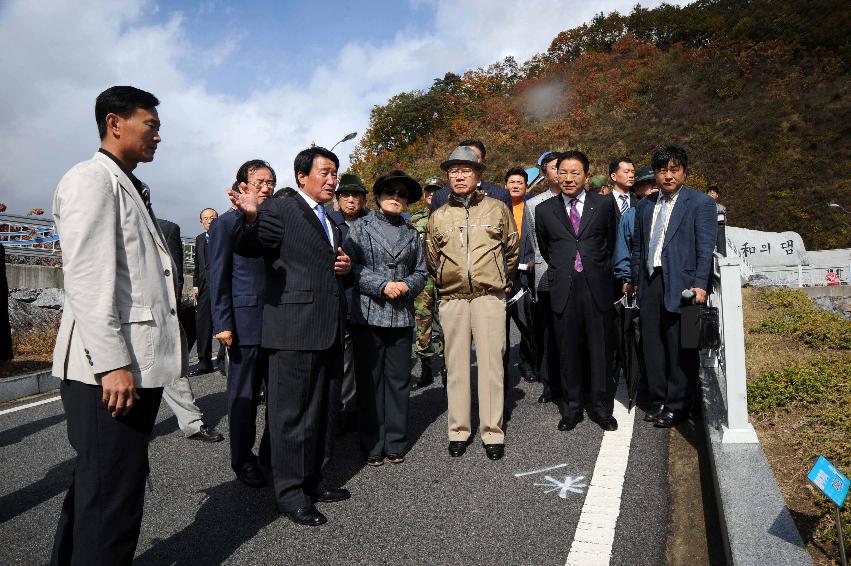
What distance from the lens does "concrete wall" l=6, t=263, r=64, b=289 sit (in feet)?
40.5

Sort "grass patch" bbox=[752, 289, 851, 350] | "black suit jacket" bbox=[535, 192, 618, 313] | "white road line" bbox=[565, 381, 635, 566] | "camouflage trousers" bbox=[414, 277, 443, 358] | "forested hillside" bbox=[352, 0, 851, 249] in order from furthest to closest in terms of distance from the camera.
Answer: "forested hillside" bbox=[352, 0, 851, 249] → "grass patch" bbox=[752, 289, 851, 350] → "camouflage trousers" bbox=[414, 277, 443, 358] → "black suit jacket" bbox=[535, 192, 618, 313] → "white road line" bbox=[565, 381, 635, 566]

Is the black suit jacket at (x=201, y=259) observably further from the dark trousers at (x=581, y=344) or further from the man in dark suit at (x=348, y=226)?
the dark trousers at (x=581, y=344)

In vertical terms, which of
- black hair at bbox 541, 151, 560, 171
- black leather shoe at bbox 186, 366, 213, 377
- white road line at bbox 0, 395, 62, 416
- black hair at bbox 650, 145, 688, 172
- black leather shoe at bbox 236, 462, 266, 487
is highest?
black hair at bbox 541, 151, 560, 171

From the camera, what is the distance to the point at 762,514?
8.83 ft

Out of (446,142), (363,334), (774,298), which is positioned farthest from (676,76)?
(363,334)

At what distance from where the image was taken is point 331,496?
357 centimetres

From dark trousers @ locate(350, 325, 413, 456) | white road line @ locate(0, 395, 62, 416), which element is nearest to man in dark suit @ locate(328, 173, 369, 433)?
dark trousers @ locate(350, 325, 413, 456)

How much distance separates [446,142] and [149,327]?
41.4m

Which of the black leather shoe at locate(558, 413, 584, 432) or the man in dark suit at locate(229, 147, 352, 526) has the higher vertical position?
the man in dark suit at locate(229, 147, 352, 526)

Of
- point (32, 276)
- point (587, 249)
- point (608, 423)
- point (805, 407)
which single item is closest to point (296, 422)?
point (608, 423)

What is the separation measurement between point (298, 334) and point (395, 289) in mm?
978

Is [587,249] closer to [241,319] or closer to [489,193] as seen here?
[489,193]

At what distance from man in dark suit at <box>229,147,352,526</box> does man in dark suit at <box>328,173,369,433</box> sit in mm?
1054

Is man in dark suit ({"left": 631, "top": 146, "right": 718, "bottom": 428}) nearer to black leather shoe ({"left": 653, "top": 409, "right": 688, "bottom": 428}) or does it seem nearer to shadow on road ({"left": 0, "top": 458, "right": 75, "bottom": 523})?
black leather shoe ({"left": 653, "top": 409, "right": 688, "bottom": 428})
